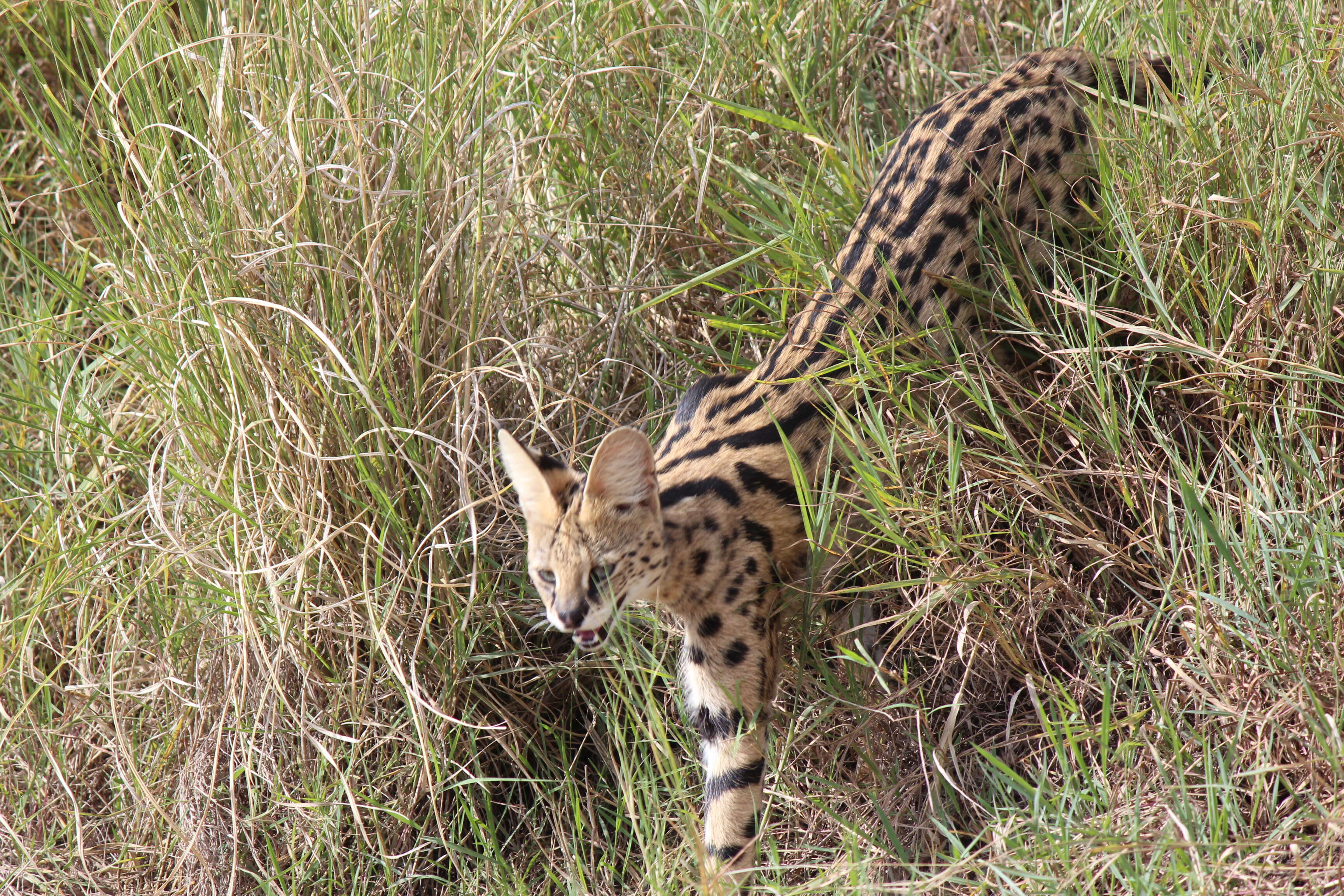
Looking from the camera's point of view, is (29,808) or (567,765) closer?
(567,765)

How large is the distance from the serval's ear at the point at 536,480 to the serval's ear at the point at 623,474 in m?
0.11

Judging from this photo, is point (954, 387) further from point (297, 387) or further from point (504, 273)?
point (297, 387)

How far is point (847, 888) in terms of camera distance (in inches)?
107

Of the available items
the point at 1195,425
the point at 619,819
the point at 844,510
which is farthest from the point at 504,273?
the point at 1195,425

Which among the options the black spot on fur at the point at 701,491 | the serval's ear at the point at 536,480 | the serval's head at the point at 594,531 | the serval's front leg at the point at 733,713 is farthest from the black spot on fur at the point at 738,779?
the serval's ear at the point at 536,480

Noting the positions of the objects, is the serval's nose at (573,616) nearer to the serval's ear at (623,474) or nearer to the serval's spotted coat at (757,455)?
the serval's spotted coat at (757,455)

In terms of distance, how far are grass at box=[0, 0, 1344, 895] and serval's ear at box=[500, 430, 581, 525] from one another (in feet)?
1.02

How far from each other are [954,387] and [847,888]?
1.31 metres

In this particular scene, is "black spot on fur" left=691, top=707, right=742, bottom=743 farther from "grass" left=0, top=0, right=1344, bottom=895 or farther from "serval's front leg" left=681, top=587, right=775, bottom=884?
"grass" left=0, top=0, right=1344, bottom=895

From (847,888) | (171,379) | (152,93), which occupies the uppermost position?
(152,93)

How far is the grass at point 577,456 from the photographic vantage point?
294 centimetres

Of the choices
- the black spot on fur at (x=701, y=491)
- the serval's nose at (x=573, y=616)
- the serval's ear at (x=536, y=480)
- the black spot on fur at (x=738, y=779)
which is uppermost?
the serval's ear at (x=536, y=480)

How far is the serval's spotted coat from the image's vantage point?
2811mm

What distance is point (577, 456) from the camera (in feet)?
→ 11.6
